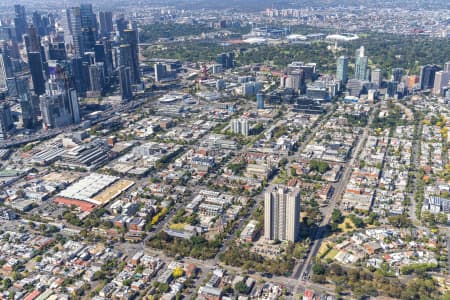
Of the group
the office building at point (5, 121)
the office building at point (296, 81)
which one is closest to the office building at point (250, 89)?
the office building at point (296, 81)

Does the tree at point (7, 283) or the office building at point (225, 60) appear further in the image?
the office building at point (225, 60)

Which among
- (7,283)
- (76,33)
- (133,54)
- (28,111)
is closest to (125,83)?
(133,54)

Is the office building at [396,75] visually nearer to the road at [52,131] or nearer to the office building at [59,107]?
the road at [52,131]

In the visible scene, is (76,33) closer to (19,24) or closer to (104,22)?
(104,22)

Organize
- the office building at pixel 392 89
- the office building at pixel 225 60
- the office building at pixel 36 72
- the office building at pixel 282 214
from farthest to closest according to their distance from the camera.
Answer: the office building at pixel 225 60, the office building at pixel 36 72, the office building at pixel 392 89, the office building at pixel 282 214

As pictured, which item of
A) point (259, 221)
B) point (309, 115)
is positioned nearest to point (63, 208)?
point (259, 221)

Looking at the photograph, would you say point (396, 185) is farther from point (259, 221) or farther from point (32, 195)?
point (32, 195)
